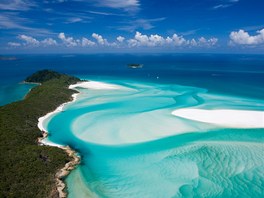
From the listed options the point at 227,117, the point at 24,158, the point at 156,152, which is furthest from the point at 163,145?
the point at 24,158

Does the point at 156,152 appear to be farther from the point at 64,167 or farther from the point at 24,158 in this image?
the point at 24,158

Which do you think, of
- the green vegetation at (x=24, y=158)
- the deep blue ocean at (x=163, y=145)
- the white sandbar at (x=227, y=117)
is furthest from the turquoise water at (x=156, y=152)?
the green vegetation at (x=24, y=158)

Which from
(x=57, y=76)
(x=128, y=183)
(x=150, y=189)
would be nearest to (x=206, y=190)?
(x=150, y=189)

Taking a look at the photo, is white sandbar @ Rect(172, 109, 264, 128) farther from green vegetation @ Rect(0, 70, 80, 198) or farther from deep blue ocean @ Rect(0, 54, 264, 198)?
green vegetation @ Rect(0, 70, 80, 198)

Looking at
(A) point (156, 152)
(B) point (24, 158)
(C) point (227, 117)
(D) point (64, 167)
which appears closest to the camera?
(B) point (24, 158)

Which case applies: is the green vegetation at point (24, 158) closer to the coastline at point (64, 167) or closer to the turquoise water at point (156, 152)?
the coastline at point (64, 167)

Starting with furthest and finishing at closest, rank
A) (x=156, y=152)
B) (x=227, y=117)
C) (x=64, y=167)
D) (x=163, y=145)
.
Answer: (x=227, y=117), (x=163, y=145), (x=156, y=152), (x=64, y=167)

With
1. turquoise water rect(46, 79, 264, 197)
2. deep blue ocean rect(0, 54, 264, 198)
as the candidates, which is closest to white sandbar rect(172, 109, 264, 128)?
deep blue ocean rect(0, 54, 264, 198)
